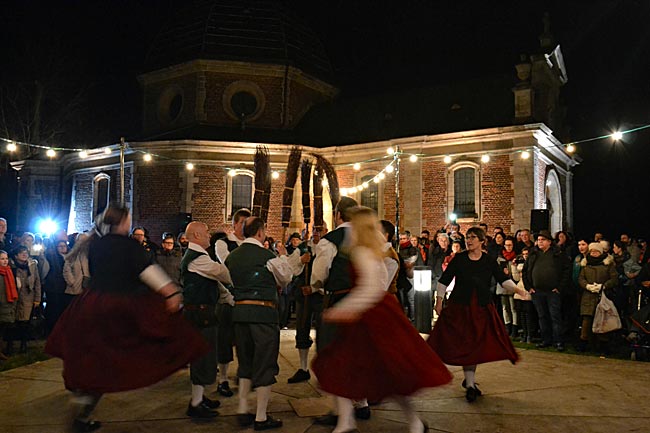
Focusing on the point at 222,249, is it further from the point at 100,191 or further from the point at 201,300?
the point at 100,191

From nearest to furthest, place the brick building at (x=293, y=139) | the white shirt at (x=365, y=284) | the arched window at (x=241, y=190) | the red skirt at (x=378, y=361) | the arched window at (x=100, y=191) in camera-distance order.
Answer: the red skirt at (x=378, y=361)
the white shirt at (x=365, y=284)
the brick building at (x=293, y=139)
the arched window at (x=241, y=190)
the arched window at (x=100, y=191)

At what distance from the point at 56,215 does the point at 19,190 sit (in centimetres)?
289

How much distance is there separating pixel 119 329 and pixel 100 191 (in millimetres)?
23061

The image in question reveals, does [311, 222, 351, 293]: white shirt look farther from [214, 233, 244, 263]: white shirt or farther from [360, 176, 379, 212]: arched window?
[360, 176, 379, 212]: arched window

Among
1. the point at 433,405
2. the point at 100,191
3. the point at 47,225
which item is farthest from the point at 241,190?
the point at 433,405

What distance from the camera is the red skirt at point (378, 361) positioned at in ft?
15.2

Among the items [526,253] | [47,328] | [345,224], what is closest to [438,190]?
[526,253]

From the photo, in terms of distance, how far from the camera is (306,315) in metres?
7.27

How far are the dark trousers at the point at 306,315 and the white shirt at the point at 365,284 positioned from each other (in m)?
2.32

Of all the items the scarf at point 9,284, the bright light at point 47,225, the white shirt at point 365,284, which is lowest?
the scarf at point 9,284

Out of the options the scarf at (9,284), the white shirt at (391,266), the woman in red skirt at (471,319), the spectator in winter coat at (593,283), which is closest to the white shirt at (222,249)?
the white shirt at (391,266)

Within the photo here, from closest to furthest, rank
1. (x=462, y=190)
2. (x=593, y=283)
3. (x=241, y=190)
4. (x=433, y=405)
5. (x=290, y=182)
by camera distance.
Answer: (x=433, y=405), (x=593, y=283), (x=462, y=190), (x=290, y=182), (x=241, y=190)

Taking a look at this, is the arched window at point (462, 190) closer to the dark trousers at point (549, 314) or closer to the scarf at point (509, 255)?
the scarf at point (509, 255)

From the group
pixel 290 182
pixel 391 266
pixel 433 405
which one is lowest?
pixel 433 405
